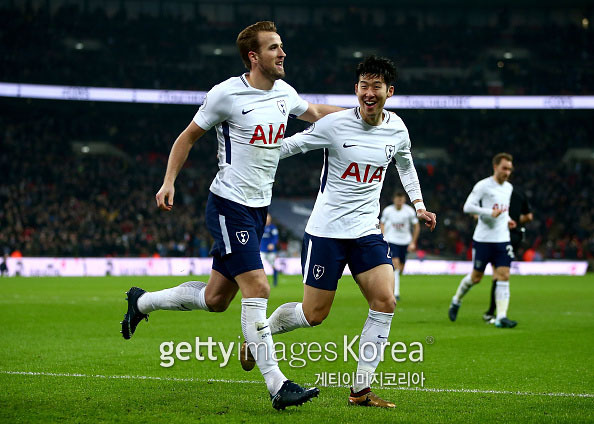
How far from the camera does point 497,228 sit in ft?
39.7

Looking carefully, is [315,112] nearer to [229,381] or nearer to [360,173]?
[360,173]

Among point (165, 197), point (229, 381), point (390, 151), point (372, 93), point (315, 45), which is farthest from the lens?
point (315, 45)

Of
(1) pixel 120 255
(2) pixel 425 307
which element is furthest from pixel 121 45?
(2) pixel 425 307

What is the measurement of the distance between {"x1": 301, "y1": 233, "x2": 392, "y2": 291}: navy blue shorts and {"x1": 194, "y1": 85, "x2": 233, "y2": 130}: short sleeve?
4.14 feet

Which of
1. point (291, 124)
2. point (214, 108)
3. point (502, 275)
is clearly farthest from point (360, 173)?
point (291, 124)

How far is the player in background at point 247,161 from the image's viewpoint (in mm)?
5617

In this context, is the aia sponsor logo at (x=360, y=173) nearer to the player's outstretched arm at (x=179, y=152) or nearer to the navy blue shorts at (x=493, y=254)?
the player's outstretched arm at (x=179, y=152)

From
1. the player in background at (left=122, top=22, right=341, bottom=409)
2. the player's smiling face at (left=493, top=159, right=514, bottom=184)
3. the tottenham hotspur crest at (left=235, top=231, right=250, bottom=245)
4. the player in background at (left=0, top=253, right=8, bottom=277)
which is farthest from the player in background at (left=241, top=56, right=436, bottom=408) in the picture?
the player in background at (left=0, top=253, right=8, bottom=277)

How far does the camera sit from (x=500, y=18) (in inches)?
1911

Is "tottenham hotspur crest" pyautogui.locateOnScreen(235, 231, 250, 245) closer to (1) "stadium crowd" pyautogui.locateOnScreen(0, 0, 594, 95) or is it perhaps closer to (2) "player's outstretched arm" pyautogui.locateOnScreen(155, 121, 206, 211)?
(2) "player's outstretched arm" pyautogui.locateOnScreen(155, 121, 206, 211)

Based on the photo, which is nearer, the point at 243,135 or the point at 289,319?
the point at 243,135

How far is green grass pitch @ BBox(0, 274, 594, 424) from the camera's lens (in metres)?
5.36

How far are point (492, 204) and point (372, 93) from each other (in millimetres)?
6513

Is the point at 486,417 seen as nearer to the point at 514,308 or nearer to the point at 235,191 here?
the point at 235,191
